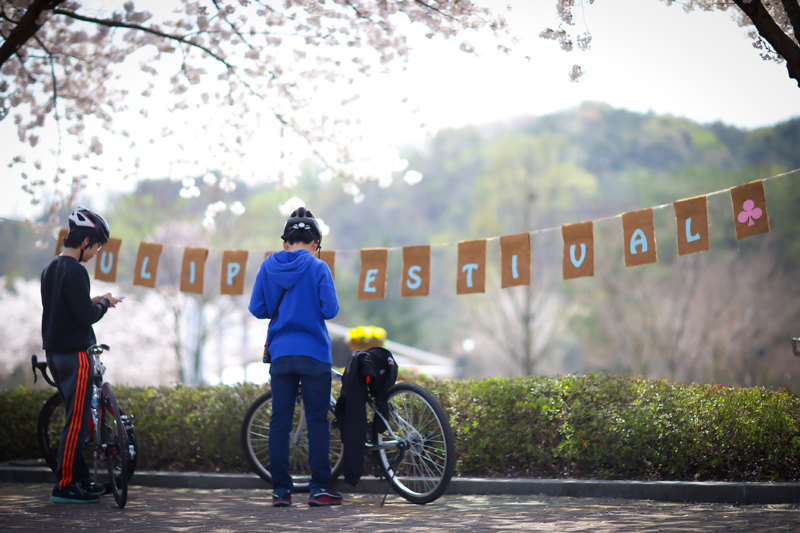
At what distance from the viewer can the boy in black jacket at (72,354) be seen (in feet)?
15.3

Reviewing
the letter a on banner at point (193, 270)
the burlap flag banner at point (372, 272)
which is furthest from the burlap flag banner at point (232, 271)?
the burlap flag banner at point (372, 272)

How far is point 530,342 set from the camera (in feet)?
96.8

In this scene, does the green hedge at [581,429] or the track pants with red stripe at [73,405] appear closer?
the green hedge at [581,429]

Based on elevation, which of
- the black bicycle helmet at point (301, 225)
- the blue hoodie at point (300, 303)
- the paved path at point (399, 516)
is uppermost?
the black bicycle helmet at point (301, 225)

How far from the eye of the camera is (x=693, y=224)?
18.2 feet

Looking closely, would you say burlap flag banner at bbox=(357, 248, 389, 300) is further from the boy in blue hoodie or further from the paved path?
the paved path

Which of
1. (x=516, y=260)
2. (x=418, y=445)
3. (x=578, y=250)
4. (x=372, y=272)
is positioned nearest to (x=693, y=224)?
(x=578, y=250)

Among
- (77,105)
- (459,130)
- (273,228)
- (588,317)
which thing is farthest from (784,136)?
(77,105)

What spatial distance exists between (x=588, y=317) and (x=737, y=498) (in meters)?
29.7

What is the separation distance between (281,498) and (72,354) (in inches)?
70.7

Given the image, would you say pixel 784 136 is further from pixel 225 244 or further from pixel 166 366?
pixel 166 366

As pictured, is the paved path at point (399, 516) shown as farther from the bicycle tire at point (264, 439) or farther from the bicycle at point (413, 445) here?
the bicycle tire at point (264, 439)

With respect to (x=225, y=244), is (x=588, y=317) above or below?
below

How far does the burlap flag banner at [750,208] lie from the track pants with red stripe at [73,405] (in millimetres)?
4980
